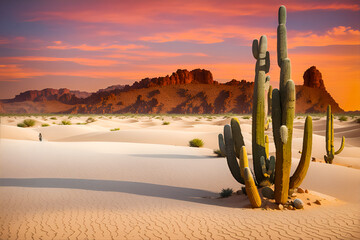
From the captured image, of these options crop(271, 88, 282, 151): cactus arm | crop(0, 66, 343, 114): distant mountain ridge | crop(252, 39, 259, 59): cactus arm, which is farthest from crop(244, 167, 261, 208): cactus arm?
crop(0, 66, 343, 114): distant mountain ridge

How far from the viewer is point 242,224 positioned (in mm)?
7910

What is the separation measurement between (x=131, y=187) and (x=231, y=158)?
3508mm

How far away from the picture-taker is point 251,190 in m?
9.02

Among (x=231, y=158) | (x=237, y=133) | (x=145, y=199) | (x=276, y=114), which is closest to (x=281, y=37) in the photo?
(x=276, y=114)

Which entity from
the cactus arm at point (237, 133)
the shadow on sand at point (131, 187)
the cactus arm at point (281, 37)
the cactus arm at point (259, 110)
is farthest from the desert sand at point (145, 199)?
the cactus arm at point (281, 37)

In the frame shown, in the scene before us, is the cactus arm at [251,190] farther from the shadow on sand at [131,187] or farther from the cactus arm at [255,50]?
the cactus arm at [255,50]

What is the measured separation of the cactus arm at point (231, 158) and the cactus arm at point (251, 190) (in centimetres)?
135

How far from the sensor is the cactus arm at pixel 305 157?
9.17 meters

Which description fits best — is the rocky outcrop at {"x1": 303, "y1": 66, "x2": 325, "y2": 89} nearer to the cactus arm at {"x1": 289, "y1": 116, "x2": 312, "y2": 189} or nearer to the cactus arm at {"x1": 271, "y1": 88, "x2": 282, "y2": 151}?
the cactus arm at {"x1": 289, "y1": 116, "x2": 312, "y2": 189}

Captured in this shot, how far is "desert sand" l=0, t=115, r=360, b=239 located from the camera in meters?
7.59

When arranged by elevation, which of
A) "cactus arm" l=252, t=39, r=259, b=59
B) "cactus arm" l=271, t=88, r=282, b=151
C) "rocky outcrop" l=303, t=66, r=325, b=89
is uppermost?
"rocky outcrop" l=303, t=66, r=325, b=89

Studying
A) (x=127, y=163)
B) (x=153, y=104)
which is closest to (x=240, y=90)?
(x=153, y=104)

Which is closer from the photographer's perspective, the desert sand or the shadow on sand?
the desert sand

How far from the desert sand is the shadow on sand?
3cm
